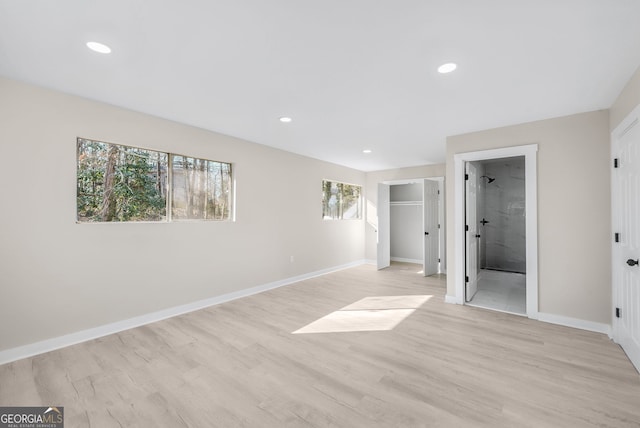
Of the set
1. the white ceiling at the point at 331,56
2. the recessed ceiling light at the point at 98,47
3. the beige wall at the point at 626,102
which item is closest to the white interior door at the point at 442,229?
the white ceiling at the point at 331,56

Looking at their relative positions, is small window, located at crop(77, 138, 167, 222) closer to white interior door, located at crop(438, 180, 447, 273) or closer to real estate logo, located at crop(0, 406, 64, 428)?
real estate logo, located at crop(0, 406, 64, 428)

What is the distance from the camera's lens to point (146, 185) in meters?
3.47

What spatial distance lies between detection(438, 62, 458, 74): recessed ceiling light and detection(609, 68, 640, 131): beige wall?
4.91 feet

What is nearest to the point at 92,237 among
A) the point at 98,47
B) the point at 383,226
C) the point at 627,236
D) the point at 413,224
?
the point at 98,47

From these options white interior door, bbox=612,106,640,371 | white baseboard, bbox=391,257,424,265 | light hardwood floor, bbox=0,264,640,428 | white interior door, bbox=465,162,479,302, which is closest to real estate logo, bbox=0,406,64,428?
light hardwood floor, bbox=0,264,640,428

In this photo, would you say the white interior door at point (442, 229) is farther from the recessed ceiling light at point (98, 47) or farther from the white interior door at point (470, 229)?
the recessed ceiling light at point (98, 47)

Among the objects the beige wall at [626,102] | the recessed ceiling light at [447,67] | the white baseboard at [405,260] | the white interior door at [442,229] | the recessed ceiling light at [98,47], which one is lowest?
the white baseboard at [405,260]

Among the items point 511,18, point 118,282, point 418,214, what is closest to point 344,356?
point 118,282

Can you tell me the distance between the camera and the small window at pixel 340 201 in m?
6.44

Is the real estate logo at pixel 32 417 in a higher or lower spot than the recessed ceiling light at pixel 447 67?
lower

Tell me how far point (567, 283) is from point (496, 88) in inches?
97.7

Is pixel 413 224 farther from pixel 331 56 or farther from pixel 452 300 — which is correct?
pixel 331 56

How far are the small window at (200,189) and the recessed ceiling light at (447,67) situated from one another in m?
3.22

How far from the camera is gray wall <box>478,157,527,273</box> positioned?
21.5ft
